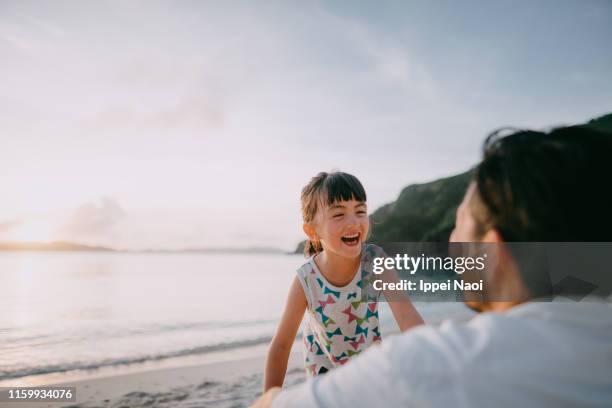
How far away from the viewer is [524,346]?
3.07ft

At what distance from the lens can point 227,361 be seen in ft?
27.6

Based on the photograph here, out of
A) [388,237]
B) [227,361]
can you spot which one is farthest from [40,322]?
[388,237]

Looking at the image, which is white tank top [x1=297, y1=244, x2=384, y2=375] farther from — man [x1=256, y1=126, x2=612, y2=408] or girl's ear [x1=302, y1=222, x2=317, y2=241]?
man [x1=256, y1=126, x2=612, y2=408]

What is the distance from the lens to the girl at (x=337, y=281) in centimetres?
385

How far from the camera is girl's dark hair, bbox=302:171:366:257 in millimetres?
3984

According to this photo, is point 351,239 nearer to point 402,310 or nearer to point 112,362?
point 402,310

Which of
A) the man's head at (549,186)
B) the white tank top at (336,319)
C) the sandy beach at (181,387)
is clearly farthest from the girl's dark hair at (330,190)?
the sandy beach at (181,387)

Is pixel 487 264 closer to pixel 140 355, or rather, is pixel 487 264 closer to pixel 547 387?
pixel 547 387

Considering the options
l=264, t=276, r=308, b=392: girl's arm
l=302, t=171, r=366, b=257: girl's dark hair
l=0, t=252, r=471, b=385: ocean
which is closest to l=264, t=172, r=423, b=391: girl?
l=302, t=171, r=366, b=257: girl's dark hair

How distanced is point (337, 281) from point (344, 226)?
0.50m

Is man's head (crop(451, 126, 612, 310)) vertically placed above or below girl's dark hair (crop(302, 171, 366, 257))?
below

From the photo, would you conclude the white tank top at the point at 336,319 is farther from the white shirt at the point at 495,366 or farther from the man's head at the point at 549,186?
the white shirt at the point at 495,366

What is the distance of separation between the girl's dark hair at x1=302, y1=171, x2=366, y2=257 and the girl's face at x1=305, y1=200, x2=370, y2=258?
0.18ft

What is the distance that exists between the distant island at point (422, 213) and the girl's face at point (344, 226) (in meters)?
36.4
